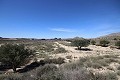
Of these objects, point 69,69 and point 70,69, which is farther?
point 70,69

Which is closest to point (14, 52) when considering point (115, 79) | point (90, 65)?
point (90, 65)

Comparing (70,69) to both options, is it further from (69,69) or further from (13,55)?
(13,55)

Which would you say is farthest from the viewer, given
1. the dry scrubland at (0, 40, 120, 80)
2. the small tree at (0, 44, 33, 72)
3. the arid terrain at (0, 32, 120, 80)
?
the small tree at (0, 44, 33, 72)

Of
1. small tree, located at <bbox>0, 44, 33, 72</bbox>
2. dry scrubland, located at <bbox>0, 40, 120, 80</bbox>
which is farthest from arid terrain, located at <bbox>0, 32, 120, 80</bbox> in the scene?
small tree, located at <bbox>0, 44, 33, 72</bbox>

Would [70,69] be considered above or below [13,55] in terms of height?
below

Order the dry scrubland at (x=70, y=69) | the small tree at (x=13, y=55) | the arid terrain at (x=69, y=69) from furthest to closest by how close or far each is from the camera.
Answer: the small tree at (x=13, y=55) → the arid terrain at (x=69, y=69) → the dry scrubland at (x=70, y=69)

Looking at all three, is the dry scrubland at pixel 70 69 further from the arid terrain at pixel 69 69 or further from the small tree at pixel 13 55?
the small tree at pixel 13 55

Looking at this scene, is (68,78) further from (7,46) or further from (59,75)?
(7,46)

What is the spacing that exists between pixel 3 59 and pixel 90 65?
30.3 ft

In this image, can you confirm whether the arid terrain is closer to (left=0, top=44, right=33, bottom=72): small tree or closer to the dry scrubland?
the dry scrubland

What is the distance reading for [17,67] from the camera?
16359 millimetres

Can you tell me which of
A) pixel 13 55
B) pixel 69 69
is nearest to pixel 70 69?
pixel 69 69

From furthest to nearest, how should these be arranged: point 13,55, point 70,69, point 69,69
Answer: point 13,55
point 70,69
point 69,69

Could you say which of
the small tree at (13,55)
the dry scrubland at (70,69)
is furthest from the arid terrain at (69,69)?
the small tree at (13,55)
